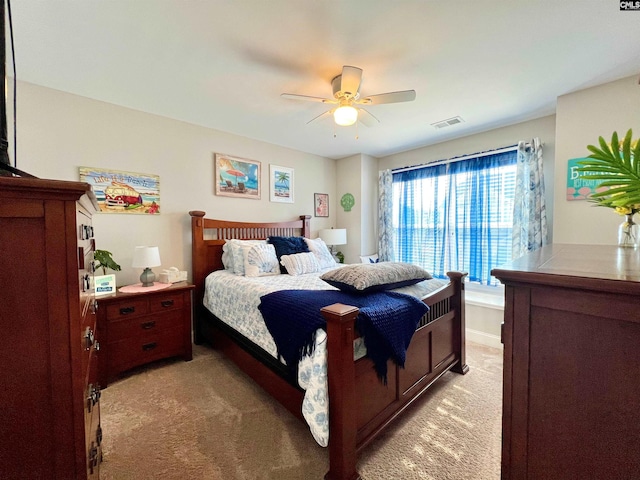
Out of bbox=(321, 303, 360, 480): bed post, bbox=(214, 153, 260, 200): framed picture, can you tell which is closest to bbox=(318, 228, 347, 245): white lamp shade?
bbox=(214, 153, 260, 200): framed picture

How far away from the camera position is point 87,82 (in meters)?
2.21

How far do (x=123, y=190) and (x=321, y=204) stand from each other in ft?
8.94

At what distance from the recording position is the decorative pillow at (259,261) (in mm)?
2836

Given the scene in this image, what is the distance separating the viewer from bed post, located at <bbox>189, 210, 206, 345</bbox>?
3.02 meters

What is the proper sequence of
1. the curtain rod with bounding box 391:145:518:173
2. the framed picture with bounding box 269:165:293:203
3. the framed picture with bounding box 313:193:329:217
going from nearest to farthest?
the curtain rod with bounding box 391:145:518:173, the framed picture with bounding box 269:165:293:203, the framed picture with bounding box 313:193:329:217

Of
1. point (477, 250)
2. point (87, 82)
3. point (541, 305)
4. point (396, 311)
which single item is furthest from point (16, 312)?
point (477, 250)

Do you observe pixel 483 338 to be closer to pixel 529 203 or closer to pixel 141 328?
pixel 529 203

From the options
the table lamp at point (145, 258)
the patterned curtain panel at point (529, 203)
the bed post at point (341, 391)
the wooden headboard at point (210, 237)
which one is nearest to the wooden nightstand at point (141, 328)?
the table lamp at point (145, 258)

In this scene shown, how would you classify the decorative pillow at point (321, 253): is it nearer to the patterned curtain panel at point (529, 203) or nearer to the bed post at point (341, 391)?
the bed post at point (341, 391)

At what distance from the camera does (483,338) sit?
3.10 m

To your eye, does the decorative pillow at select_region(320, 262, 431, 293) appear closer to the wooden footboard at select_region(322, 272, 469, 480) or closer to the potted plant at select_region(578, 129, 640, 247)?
the wooden footboard at select_region(322, 272, 469, 480)

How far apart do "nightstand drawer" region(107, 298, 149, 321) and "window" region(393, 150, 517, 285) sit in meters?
3.45

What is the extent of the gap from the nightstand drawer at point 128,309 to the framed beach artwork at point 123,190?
96cm

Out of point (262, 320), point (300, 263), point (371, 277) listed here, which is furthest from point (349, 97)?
point (262, 320)
